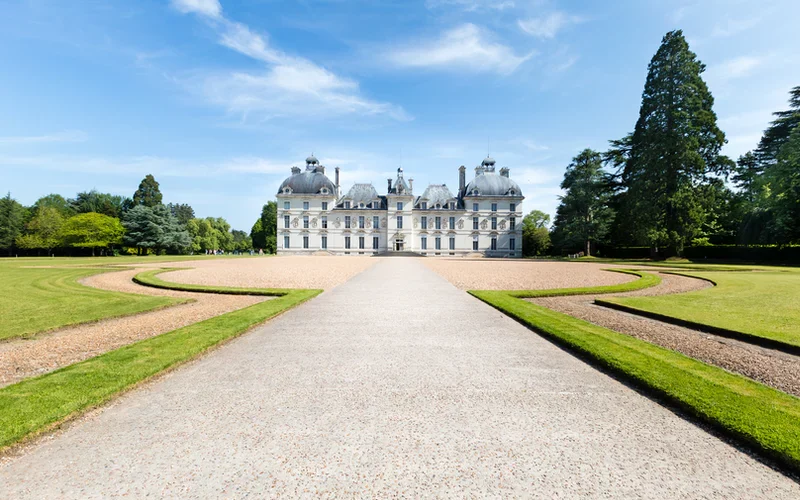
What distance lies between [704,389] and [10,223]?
77.3 meters

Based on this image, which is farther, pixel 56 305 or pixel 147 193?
pixel 147 193

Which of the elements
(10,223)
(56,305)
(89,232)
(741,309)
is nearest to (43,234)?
(10,223)

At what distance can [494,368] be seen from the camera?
4.55m

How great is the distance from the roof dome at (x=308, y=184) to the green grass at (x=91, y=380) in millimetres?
55775

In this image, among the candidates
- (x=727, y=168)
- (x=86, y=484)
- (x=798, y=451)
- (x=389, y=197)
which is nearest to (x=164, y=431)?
(x=86, y=484)

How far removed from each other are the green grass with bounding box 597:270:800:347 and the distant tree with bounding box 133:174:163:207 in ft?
237

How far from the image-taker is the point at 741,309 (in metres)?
8.52

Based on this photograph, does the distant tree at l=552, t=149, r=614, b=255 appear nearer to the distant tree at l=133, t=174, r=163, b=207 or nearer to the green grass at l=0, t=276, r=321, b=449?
the green grass at l=0, t=276, r=321, b=449

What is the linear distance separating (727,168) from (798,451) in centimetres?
4160

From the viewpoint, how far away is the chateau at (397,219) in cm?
5991

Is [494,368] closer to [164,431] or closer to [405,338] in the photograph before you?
[405,338]

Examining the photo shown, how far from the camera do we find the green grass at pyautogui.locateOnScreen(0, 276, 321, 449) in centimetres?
306

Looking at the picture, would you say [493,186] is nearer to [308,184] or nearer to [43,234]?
[308,184]

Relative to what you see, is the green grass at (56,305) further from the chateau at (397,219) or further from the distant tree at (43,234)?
the distant tree at (43,234)
